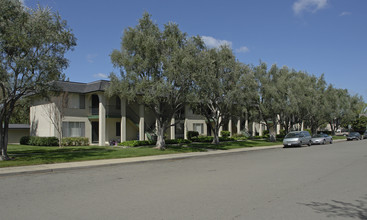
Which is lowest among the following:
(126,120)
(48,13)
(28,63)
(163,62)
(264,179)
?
(264,179)

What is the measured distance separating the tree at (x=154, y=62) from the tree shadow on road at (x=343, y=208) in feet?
50.0

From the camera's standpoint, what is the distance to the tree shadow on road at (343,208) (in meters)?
6.12

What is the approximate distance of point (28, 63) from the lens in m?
15.4

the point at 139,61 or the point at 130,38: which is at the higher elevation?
the point at 130,38

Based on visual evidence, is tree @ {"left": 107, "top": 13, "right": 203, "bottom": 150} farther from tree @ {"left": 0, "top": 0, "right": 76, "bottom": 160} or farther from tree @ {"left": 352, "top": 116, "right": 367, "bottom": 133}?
tree @ {"left": 352, "top": 116, "right": 367, "bottom": 133}

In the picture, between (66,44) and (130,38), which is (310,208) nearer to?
(66,44)

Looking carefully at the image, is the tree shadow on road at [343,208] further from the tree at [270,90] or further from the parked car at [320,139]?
the parked car at [320,139]

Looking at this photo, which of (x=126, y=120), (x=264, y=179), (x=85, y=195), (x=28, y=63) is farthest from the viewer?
(x=126, y=120)

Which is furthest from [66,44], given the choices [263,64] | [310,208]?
[263,64]

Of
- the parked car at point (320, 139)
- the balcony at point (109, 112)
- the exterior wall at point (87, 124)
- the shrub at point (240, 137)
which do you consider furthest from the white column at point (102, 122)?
the parked car at point (320, 139)

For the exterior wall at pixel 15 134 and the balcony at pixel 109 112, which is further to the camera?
the exterior wall at pixel 15 134

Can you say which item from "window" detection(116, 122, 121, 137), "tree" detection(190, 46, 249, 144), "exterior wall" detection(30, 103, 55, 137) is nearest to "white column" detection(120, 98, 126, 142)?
"window" detection(116, 122, 121, 137)

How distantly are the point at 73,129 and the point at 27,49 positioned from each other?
49.9 feet

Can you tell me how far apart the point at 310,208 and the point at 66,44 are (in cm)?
1525
